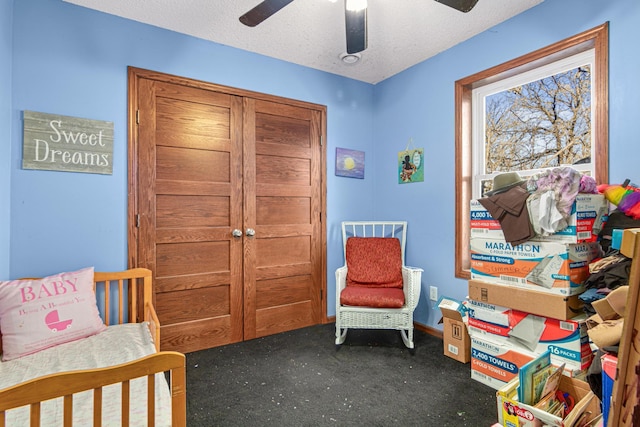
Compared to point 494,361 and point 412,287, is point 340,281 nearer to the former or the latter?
point 412,287

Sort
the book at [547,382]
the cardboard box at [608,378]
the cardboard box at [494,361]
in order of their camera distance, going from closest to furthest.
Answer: the cardboard box at [608,378] → the book at [547,382] → the cardboard box at [494,361]

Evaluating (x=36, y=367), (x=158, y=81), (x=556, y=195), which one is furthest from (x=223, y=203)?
(x=556, y=195)

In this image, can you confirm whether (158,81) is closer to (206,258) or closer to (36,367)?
(206,258)

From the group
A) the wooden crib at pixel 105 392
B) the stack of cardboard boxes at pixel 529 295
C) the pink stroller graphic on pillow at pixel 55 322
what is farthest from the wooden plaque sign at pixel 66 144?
the stack of cardboard boxes at pixel 529 295

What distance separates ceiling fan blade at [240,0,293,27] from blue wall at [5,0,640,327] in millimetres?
902

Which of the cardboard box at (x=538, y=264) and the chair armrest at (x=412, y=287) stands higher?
the cardboard box at (x=538, y=264)

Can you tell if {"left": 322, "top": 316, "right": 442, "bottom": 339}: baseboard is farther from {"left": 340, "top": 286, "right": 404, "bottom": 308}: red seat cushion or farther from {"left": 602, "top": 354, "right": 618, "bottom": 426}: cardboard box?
{"left": 602, "top": 354, "right": 618, "bottom": 426}: cardboard box

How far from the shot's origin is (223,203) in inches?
105

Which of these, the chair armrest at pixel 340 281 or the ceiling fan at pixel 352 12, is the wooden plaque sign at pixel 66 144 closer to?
the ceiling fan at pixel 352 12

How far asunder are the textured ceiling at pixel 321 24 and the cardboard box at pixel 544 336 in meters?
2.01

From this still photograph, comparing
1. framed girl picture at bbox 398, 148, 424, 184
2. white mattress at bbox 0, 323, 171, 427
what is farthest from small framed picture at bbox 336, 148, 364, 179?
white mattress at bbox 0, 323, 171, 427

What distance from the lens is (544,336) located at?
5.97 feet

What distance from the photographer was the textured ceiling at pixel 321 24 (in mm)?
2139

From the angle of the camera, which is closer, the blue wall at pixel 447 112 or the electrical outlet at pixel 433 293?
the blue wall at pixel 447 112
